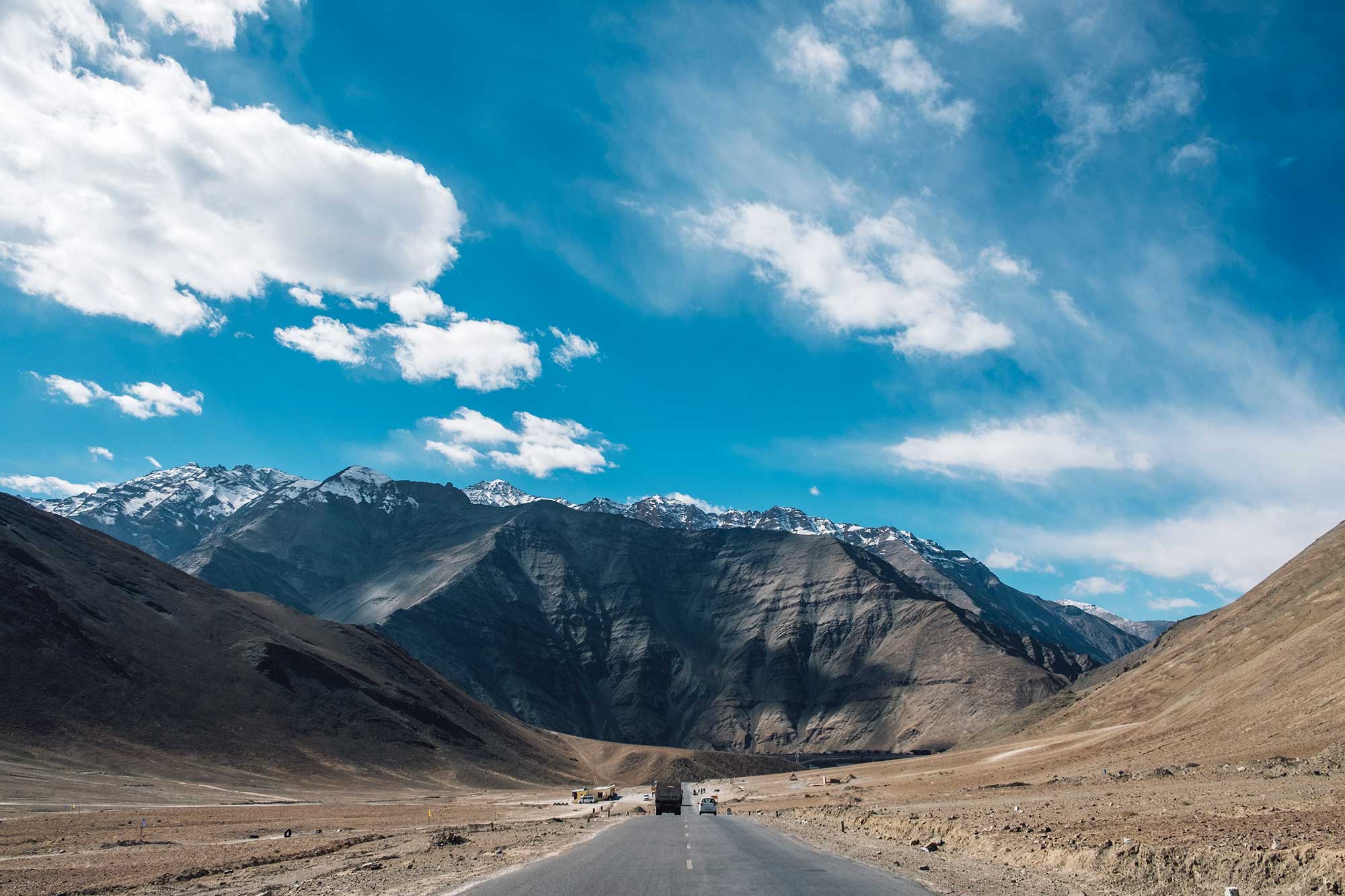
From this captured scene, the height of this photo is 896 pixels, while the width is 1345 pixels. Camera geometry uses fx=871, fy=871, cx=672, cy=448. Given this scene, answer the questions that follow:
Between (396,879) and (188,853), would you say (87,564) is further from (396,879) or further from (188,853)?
(396,879)

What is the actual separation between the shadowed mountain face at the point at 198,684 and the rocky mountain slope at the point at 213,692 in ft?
0.85

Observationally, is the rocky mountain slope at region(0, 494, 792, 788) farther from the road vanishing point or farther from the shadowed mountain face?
the road vanishing point

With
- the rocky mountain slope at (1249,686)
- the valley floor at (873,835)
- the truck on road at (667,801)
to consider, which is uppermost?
the rocky mountain slope at (1249,686)

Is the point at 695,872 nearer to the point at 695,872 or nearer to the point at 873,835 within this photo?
the point at 695,872

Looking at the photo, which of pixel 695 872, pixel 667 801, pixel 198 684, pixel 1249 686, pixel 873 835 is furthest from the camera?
pixel 198 684

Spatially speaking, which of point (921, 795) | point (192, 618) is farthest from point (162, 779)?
point (921, 795)

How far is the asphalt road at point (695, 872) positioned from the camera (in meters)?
18.6

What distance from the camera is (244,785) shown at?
90500mm

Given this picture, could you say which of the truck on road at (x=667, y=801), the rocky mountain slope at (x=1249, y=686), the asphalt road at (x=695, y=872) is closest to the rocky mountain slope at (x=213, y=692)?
the truck on road at (x=667, y=801)

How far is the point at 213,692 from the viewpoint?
11412cm

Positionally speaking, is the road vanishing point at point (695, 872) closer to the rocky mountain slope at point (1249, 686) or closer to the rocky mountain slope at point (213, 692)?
the rocky mountain slope at point (1249, 686)

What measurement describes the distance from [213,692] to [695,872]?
11225 cm

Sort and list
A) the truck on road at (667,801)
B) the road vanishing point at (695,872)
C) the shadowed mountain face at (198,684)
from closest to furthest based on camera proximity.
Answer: the road vanishing point at (695,872)
the truck on road at (667,801)
the shadowed mountain face at (198,684)

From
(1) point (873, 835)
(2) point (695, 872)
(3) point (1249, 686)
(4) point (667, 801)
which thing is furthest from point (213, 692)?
(3) point (1249, 686)
